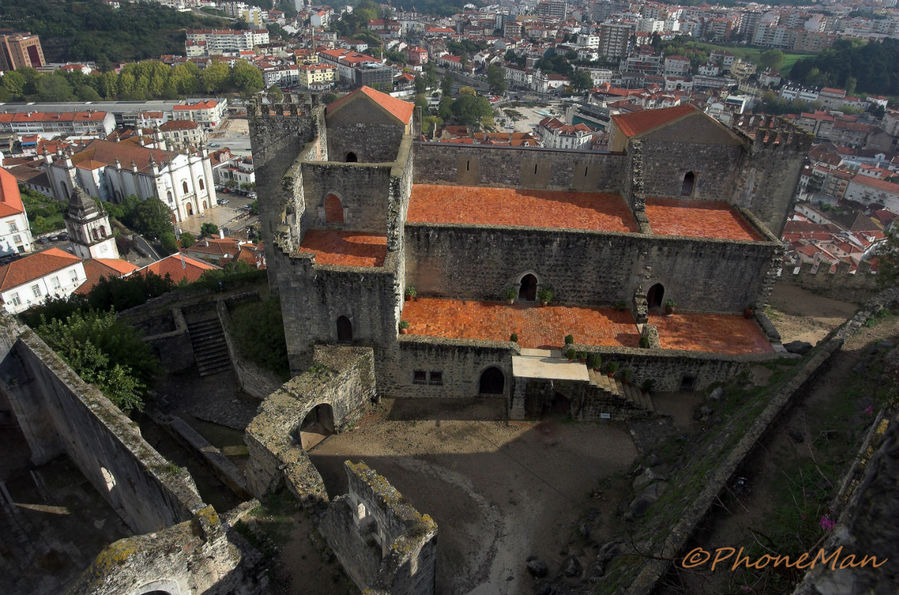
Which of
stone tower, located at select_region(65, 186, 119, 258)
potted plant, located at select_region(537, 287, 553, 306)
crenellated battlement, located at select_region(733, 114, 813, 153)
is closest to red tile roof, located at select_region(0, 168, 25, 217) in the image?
stone tower, located at select_region(65, 186, 119, 258)

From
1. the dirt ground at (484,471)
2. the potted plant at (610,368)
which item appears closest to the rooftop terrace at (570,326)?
the potted plant at (610,368)

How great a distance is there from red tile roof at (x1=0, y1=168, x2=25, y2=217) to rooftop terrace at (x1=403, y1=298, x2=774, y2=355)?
58824 millimetres

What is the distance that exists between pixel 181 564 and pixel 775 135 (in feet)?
81.9

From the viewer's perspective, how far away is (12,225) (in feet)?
200

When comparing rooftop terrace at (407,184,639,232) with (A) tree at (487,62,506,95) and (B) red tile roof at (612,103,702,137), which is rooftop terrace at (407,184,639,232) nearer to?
(B) red tile roof at (612,103,702,137)

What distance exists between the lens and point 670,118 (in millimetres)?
24719

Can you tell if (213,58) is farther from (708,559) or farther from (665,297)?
(708,559)

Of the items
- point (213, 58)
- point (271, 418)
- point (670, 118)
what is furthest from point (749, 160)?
point (213, 58)

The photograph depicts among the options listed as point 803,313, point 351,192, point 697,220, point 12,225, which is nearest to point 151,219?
A: point 12,225

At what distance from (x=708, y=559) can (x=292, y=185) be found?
56.0ft

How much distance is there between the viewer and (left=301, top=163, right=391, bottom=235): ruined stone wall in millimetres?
22359

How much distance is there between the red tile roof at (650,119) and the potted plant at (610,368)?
10.9 metres

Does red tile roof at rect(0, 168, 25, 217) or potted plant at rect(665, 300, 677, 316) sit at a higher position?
potted plant at rect(665, 300, 677, 316)

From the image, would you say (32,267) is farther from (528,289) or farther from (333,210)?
(528,289)
